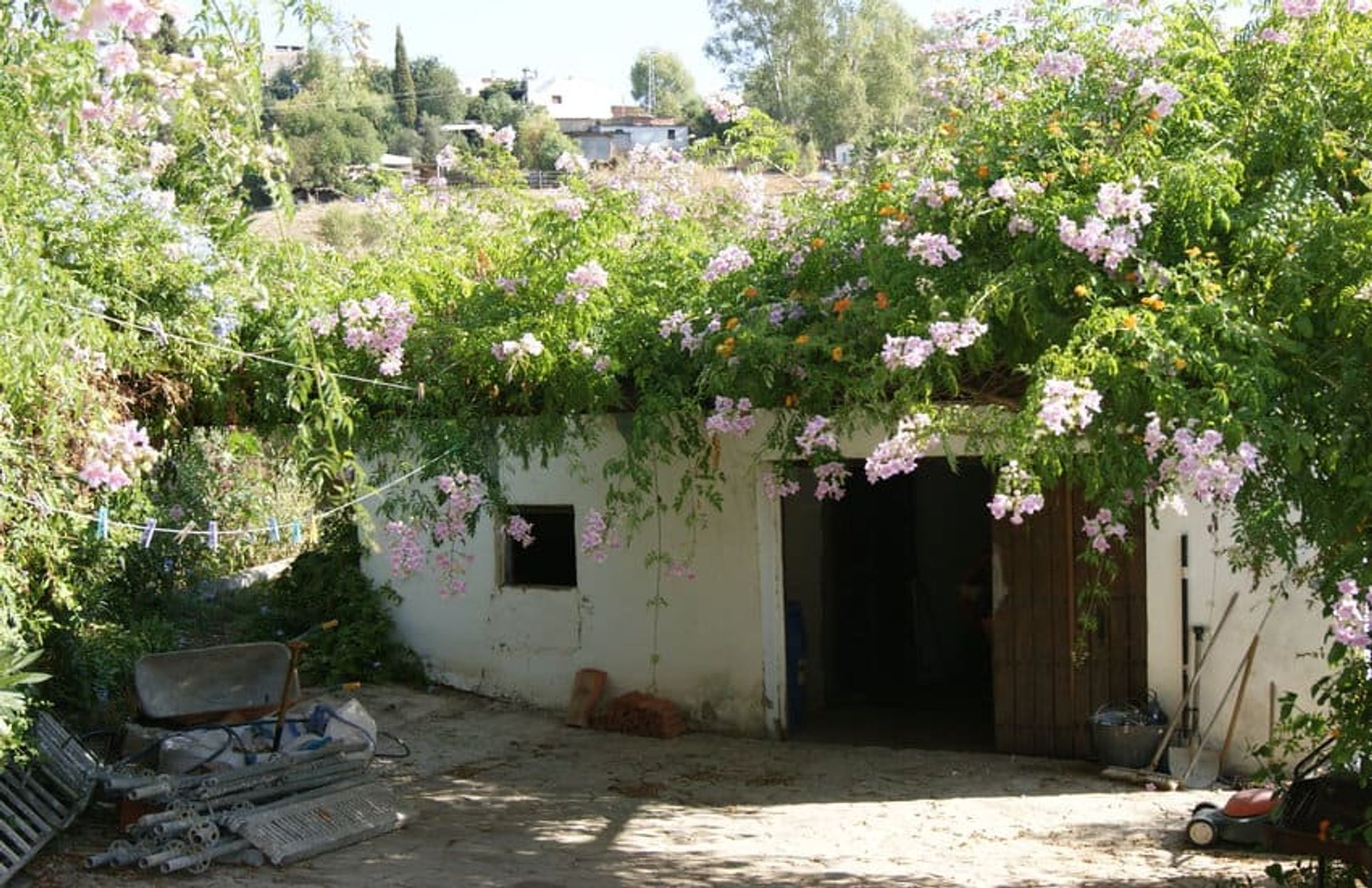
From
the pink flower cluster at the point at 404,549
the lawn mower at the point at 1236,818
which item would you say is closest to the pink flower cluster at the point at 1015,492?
the lawn mower at the point at 1236,818

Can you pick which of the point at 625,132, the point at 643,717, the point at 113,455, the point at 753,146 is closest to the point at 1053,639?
the point at 643,717

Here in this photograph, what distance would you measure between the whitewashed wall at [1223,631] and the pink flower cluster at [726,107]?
3795mm

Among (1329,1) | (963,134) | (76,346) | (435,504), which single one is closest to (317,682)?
(435,504)

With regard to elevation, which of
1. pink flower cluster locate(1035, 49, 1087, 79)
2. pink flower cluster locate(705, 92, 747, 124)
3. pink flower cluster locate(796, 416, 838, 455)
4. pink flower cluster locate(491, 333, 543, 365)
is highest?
pink flower cluster locate(705, 92, 747, 124)

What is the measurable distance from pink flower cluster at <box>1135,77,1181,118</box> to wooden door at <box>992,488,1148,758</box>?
436cm

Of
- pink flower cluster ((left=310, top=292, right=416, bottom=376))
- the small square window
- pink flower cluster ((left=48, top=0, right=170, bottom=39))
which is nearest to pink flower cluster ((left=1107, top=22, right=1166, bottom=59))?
pink flower cluster ((left=310, top=292, right=416, bottom=376))

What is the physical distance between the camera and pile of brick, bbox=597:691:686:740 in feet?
36.4

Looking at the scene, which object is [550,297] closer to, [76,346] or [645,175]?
[645,175]

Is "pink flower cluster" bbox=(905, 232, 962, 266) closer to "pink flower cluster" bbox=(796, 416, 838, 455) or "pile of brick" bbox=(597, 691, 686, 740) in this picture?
"pink flower cluster" bbox=(796, 416, 838, 455)

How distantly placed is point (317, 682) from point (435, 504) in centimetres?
425

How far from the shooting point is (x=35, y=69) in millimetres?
4887

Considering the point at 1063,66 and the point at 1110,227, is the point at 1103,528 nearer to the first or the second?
the point at 1110,227

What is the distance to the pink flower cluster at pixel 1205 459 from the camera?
5.27m

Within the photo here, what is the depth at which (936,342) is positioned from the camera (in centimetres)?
614
